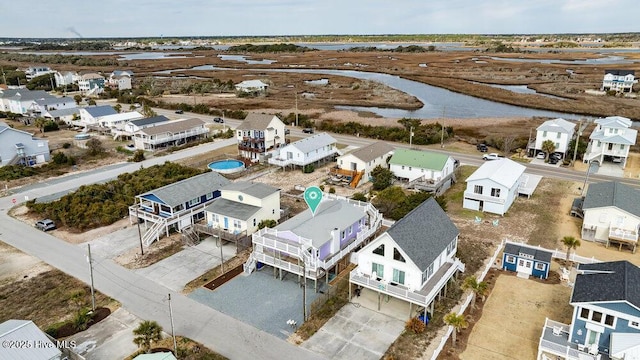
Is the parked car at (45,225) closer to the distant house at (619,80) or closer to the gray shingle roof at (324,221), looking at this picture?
the gray shingle roof at (324,221)

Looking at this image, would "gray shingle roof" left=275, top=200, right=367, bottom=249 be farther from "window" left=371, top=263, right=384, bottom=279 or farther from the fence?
the fence

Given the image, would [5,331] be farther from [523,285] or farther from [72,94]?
[72,94]

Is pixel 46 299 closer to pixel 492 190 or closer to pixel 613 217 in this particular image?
pixel 492 190

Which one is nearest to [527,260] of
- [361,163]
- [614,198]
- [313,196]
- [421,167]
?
[614,198]

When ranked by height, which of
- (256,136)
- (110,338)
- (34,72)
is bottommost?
(110,338)

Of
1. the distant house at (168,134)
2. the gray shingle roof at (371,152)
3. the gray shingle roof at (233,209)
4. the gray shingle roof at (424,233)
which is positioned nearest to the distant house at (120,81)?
the distant house at (168,134)

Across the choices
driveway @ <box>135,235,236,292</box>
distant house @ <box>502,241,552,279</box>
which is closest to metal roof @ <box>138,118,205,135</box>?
driveway @ <box>135,235,236,292</box>
